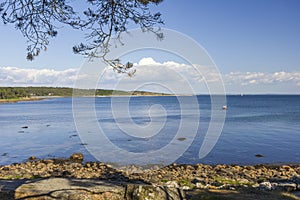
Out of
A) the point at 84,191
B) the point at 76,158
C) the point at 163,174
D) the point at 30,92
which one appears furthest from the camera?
the point at 30,92

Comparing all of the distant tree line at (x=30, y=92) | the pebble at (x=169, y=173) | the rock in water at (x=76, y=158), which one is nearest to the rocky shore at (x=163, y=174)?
the pebble at (x=169, y=173)

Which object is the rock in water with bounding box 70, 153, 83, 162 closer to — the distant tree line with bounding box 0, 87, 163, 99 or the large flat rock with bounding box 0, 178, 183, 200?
the large flat rock with bounding box 0, 178, 183, 200

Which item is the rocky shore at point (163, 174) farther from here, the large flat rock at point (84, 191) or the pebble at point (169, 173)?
the large flat rock at point (84, 191)

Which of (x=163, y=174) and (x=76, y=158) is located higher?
(x=163, y=174)

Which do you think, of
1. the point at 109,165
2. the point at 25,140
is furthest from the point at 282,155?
the point at 25,140

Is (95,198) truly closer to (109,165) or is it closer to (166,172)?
(166,172)

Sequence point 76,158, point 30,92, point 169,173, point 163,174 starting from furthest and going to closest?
point 30,92
point 76,158
point 169,173
point 163,174

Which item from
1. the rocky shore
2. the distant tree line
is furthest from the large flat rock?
the distant tree line

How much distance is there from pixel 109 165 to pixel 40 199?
32.1 ft

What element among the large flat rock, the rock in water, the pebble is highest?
the large flat rock

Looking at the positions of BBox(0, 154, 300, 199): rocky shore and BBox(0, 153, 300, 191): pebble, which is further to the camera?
BBox(0, 153, 300, 191): pebble

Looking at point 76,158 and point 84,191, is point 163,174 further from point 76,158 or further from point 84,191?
point 84,191

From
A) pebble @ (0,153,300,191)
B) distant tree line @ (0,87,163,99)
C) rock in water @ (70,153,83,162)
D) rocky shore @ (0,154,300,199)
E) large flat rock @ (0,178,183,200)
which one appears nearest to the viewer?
large flat rock @ (0,178,183,200)

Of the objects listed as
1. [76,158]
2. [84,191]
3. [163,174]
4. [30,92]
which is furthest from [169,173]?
[30,92]
